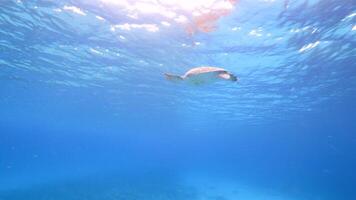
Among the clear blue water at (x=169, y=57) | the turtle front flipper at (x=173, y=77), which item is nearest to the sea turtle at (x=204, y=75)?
the turtle front flipper at (x=173, y=77)

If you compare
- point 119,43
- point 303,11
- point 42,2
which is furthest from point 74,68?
point 303,11

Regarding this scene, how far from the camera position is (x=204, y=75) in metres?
5.35

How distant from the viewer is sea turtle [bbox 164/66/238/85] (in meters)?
5.01

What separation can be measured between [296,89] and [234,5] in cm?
1743

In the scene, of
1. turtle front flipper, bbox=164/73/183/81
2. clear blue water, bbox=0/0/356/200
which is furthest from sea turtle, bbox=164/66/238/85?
clear blue water, bbox=0/0/356/200

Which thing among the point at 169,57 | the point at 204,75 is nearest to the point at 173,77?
the point at 204,75

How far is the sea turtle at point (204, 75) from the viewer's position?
5.01 meters

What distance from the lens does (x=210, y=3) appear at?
40.3 feet

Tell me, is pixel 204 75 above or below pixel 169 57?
below

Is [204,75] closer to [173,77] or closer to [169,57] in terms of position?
[173,77]

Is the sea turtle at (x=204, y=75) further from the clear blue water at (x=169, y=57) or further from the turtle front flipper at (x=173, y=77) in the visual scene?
the clear blue water at (x=169, y=57)

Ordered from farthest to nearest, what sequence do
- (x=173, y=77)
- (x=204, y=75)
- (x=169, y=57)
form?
1. (x=169, y=57)
2. (x=173, y=77)
3. (x=204, y=75)

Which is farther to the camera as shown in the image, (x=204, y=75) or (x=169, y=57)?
(x=169, y=57)

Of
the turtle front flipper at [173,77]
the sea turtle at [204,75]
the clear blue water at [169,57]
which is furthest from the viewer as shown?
the clear blue water at [169,57]
